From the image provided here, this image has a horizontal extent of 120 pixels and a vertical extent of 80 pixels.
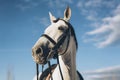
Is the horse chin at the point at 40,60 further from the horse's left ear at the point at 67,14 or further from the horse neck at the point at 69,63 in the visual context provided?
the horse's left ear at the point at 67,14

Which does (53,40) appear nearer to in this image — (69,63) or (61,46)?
(61,46)

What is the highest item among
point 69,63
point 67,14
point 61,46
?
point 67,14

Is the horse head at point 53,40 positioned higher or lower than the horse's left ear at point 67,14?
lower

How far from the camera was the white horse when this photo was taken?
662cm

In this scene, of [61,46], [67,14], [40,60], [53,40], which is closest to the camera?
[40,60]

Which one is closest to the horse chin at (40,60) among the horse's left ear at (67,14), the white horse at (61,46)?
the white horse at (61,46)

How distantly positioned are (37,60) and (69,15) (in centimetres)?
138

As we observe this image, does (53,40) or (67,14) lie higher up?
(67,14)

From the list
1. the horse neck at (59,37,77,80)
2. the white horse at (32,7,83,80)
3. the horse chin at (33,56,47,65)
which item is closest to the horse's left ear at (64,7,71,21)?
the white horse at (32,7,83,80)

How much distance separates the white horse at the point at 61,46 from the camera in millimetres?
6617

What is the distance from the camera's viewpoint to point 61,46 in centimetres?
693

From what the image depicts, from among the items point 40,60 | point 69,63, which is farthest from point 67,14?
point 40,60

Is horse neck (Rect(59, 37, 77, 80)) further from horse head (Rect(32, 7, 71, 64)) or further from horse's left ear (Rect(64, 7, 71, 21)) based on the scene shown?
horse's left ear (Rect(64, 7, 71, 21))

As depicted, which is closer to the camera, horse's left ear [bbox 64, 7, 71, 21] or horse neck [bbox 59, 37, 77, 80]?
horse neck [bbox 59, 37, 77, 80]
